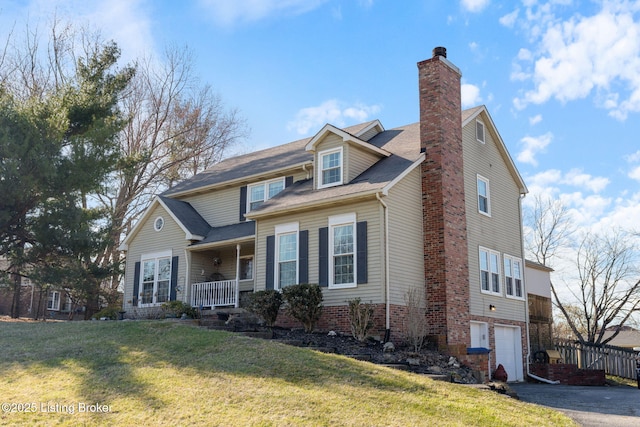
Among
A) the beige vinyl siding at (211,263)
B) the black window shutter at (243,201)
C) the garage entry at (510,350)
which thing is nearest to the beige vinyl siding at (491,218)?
the garage entry at (510,350)

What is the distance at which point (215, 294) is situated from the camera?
20.0 meters

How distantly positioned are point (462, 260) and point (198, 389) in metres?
10.3

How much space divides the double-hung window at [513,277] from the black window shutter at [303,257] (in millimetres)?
7459

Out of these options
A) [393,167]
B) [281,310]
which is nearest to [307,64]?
[393,167]

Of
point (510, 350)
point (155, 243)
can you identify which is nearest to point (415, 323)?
point (510, 350)

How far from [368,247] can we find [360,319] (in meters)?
2.06

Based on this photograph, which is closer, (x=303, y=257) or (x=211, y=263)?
(x=303, y=257)

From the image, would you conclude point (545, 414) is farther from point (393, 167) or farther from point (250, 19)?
point (250, 19)

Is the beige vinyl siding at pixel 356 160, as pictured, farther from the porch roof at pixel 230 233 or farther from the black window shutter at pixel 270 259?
the porch roof at pixel 230 233

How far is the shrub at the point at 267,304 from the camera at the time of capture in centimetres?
1677

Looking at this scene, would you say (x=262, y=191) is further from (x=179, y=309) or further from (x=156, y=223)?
(x=179, y=309)

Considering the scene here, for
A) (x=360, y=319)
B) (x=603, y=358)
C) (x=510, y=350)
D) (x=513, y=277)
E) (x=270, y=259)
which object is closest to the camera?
(x=360, y=319)

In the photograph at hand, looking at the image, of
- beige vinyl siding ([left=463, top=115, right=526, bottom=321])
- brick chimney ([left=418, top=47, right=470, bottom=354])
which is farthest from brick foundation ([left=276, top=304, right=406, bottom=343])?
beige vinyl siding ([left=463, top=115, right=526, bottom=321])

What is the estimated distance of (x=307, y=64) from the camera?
1619 cm
